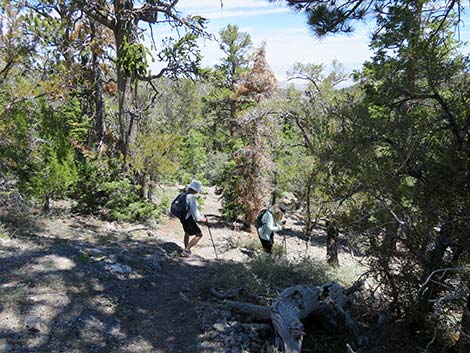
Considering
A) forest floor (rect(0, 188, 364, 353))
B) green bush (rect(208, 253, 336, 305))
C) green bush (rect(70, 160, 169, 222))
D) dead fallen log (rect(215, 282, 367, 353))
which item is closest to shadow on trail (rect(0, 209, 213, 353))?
forest floor (rect(0, 188, 364, 353))

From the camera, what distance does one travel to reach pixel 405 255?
4.99 meters

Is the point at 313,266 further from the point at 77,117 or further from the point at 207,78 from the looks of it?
the point at 77,117

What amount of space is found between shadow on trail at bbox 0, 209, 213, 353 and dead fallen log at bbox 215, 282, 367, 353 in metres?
0.79

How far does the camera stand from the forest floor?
4031 mm

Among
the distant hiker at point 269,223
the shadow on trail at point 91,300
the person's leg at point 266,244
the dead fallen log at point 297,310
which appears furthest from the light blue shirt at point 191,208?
the dead fallen log at point 297,310

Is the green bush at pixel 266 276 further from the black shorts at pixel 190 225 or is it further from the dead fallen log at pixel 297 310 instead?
the black shorts at pixel 190 225

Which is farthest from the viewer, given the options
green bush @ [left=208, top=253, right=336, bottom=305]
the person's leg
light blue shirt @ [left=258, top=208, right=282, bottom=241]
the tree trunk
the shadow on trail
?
the tree trunk

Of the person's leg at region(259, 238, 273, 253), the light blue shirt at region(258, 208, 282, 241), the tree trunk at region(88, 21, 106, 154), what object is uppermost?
the tree trunk at region(88, 21, 106, 154)

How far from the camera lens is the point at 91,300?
4.77 m

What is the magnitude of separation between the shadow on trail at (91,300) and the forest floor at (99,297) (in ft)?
0.03

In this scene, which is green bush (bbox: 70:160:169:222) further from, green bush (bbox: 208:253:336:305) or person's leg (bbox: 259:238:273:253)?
green bush (bbox: 208:253:336:305)

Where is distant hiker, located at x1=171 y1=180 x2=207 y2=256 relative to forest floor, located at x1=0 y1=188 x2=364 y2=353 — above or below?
above

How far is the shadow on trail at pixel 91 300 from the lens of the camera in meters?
3.99

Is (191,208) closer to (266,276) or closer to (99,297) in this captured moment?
(266,276)
